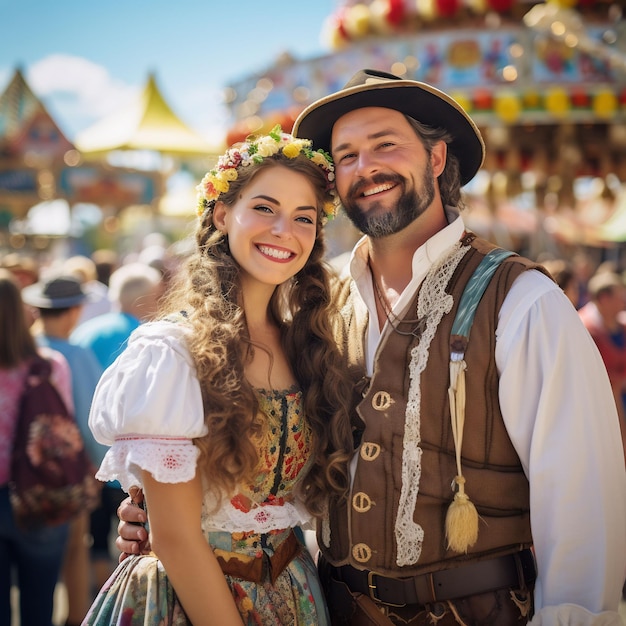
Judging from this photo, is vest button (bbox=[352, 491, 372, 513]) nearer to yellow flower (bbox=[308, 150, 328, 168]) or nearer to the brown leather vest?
the brown leather vest

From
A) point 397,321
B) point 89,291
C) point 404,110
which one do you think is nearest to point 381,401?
point 397,321

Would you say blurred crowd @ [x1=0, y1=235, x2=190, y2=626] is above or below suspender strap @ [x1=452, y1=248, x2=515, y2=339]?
below

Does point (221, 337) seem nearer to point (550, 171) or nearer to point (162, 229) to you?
point (550, 171)

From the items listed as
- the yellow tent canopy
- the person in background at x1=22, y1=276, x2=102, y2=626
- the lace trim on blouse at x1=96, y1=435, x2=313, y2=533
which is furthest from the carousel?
the yellow tent canopy

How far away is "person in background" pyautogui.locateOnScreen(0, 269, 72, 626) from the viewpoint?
114 inches

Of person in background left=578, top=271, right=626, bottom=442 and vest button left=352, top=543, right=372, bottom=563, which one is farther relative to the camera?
person in background left=578, top=271, right=626, bottom=442

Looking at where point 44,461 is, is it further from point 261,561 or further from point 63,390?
point 261,561

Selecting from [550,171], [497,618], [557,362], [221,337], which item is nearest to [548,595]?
[497,618]

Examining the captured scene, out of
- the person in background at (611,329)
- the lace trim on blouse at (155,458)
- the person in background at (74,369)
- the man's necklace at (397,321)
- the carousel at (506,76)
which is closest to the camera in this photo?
the lace trim on blouse at (155,458)

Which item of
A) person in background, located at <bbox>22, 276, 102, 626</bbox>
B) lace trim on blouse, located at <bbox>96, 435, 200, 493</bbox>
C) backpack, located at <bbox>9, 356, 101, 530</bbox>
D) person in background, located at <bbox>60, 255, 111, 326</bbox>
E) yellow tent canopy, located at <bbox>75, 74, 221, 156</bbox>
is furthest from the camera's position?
yellow tent canopy, located at <bbox>75, 74, 221, 156</bbox>

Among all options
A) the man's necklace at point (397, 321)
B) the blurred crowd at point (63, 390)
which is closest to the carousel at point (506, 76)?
the blurred crowd at point (63, 390)

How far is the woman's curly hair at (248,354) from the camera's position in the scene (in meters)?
1.69

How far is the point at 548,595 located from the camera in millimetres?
1680

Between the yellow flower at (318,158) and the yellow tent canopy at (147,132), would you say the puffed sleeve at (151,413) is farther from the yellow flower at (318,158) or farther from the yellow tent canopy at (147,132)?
the yellow tent canopy at (147,132)
